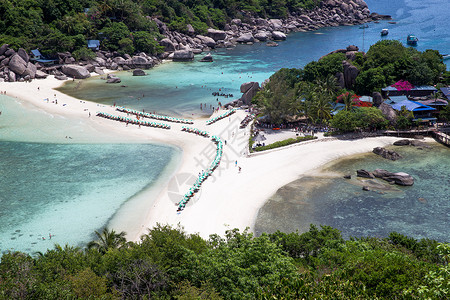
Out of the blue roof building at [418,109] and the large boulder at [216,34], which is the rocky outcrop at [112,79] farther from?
the blue roof building at [418,109]

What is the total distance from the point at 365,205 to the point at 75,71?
73.3m

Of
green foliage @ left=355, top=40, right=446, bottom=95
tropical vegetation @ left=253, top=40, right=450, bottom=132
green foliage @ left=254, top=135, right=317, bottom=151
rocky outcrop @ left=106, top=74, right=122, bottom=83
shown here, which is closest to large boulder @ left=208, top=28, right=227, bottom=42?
rocky outcrop @ left=106, top=74, right=122, bottom=83

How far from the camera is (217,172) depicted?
42219 millimetres

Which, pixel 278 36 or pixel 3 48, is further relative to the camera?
pixel 278 36

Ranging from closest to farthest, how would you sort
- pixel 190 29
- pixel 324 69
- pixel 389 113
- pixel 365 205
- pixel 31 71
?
pixel 365 205
pixel 389 113
pixel 324 69
pixel 31 71
pixel 190 29

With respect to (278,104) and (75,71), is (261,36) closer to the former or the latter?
(75,71)

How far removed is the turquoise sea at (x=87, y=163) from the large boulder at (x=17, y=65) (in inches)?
442

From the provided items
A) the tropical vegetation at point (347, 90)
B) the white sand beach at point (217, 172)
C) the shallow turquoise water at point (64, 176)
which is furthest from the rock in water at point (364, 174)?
the shallow turquoise water at point (64, 176)

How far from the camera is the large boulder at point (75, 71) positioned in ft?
286

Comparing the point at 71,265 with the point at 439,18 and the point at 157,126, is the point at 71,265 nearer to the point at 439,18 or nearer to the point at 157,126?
the point at 157,126

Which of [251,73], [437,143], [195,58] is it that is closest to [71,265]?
[437,143]

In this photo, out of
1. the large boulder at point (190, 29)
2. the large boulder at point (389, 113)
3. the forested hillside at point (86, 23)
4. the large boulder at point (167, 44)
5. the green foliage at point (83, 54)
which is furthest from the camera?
the large boulder at point (190, 29)

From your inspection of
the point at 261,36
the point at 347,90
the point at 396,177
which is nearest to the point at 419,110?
the point at 347,90

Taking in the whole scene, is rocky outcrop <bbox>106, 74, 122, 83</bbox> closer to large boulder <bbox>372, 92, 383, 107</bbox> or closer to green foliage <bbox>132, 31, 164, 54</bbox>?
green foliage <bbox>132, 31, 164, 54</bbox>
